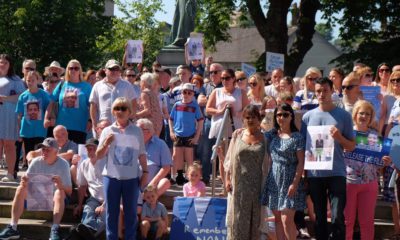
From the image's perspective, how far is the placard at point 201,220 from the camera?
9922mm

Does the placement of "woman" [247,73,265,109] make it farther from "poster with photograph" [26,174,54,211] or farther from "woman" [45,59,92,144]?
"poster with photograph" [26,174,54,211]

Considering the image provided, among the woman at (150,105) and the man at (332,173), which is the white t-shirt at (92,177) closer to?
the woman at (150,105)

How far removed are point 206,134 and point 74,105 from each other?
2025mm

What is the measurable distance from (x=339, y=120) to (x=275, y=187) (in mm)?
1034

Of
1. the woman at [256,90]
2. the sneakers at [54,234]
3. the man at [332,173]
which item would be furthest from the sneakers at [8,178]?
A: the man at [332,173]

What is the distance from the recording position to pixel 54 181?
10.7m

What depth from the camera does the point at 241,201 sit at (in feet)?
30.7

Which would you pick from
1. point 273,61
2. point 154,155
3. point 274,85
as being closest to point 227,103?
point 274,85

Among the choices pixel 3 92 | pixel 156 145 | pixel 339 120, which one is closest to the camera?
pixel 339 120

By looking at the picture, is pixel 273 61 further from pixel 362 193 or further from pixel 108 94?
pixel 362 193

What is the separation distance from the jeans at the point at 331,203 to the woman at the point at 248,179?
0.62m

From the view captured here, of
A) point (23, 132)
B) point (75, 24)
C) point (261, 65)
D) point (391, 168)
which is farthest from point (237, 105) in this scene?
point (75, 24)

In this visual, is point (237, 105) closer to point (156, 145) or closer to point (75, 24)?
point (156, 145)

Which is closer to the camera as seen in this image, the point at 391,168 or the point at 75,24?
the point at 391,168
